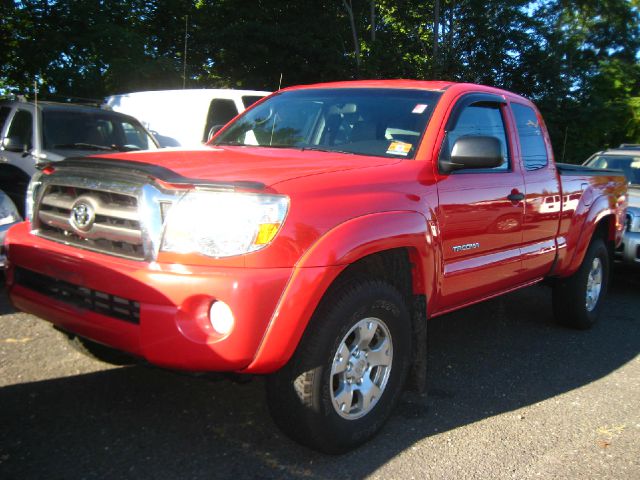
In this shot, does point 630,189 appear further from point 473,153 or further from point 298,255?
point 298,255

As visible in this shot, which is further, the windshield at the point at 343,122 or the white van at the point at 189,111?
the white van at the point at 189,111

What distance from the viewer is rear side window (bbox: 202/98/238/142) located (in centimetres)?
964

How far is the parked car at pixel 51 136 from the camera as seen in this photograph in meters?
7.32

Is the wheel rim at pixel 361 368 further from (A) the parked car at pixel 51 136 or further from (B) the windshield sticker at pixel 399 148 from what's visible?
(A) the parked car at pixel 51 136

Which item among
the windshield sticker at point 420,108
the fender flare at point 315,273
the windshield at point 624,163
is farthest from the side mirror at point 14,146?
the windshield at point 624,163

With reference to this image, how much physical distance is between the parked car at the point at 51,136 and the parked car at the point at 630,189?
5.82 metres

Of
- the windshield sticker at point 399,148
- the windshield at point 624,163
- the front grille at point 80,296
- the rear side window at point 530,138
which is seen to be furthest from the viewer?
the windshield at point 624,163

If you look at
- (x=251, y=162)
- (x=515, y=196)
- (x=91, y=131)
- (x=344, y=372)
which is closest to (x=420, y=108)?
(x=515, y=196)

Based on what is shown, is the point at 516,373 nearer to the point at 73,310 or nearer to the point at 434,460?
the point at 434,460

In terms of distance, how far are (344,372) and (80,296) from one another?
4.20 ft

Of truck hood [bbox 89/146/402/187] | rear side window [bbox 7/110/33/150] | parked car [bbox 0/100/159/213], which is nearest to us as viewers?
truck hood [bbox 89/146/402/187]

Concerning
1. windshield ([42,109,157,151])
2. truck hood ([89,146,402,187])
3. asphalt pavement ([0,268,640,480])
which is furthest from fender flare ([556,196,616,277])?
windshield ([42,109,157,151])

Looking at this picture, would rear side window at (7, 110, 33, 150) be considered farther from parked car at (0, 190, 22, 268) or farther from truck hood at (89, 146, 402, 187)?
truck hood at (89, 146, 402, 187)

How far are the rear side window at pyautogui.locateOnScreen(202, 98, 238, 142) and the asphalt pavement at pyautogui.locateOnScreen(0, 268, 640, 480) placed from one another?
532 centimetres
